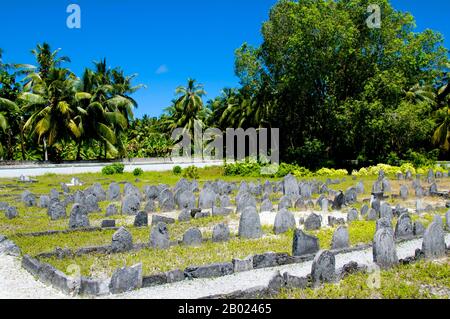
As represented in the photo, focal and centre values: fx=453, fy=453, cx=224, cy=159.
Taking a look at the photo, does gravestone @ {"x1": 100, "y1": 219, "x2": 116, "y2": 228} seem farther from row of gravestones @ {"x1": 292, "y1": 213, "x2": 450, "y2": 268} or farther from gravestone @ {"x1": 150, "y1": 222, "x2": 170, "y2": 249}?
row of gravestones @ {"x1": 292, "y1": 213, "x2": 450, "y2": 268}

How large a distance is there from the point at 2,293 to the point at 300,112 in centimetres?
3020

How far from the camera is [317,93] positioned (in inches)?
1329

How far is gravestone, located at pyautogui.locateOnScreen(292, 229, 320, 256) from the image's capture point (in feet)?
30.0

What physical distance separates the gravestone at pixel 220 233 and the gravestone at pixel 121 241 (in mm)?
1978

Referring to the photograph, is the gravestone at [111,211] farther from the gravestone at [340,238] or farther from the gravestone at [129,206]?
the gravestone at [340,238]

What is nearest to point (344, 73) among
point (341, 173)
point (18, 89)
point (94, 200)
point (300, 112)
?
point (300, 112)

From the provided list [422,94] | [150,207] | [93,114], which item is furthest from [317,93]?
[150,207]

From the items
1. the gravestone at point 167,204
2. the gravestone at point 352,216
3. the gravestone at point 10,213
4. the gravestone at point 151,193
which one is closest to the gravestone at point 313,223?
the gravestone at point 352,216

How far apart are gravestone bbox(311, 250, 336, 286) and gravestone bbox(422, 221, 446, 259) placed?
2.55 meters

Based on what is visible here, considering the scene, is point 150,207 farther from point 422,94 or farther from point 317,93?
point 422,94

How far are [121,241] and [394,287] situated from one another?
5383 mm

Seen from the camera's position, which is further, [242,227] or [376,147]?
[376,147]

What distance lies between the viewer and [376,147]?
3309cm
